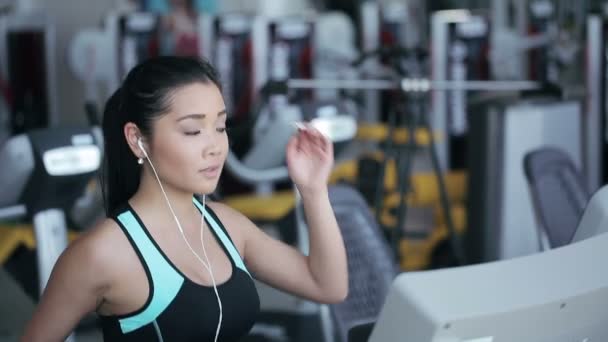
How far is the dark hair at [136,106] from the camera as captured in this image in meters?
1.76

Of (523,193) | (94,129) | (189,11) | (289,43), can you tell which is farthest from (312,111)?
(189,11)

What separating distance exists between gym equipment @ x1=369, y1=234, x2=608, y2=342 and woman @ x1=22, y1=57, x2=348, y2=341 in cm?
59

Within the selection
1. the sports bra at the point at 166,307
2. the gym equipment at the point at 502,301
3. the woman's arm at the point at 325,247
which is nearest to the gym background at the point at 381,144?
the gym equipment at the point at 502,301

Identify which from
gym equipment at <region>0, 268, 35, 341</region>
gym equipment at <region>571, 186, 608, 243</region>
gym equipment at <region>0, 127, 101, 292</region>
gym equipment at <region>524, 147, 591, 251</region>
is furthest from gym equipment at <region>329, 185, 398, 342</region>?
gym equipment at <region>0, 268, 35, 341</region>

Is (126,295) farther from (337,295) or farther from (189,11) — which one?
(189,11)

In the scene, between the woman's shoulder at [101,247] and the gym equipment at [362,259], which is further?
the gym equipment at [362,259]

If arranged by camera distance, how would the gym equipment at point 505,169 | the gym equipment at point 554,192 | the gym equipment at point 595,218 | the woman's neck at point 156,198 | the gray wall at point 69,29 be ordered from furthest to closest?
the gray wall at point 69,29
the gym equipment at point 505,169
the gym equipment at point 554,192
the woman's neck at point 156,198
the gym equipment at point 595,218

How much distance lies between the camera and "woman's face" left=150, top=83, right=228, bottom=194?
172 cm

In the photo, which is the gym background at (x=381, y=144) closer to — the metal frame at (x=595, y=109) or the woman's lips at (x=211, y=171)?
the metal frame at (x=595, y=109)

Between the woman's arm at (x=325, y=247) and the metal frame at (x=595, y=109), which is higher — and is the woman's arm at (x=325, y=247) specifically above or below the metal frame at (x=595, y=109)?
above

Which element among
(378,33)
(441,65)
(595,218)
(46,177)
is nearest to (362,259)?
(46,177)

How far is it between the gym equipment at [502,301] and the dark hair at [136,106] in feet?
2.26

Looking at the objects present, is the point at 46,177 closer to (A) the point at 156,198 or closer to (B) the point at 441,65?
(A) the point at 156,198

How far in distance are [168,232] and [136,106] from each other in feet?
0.66
